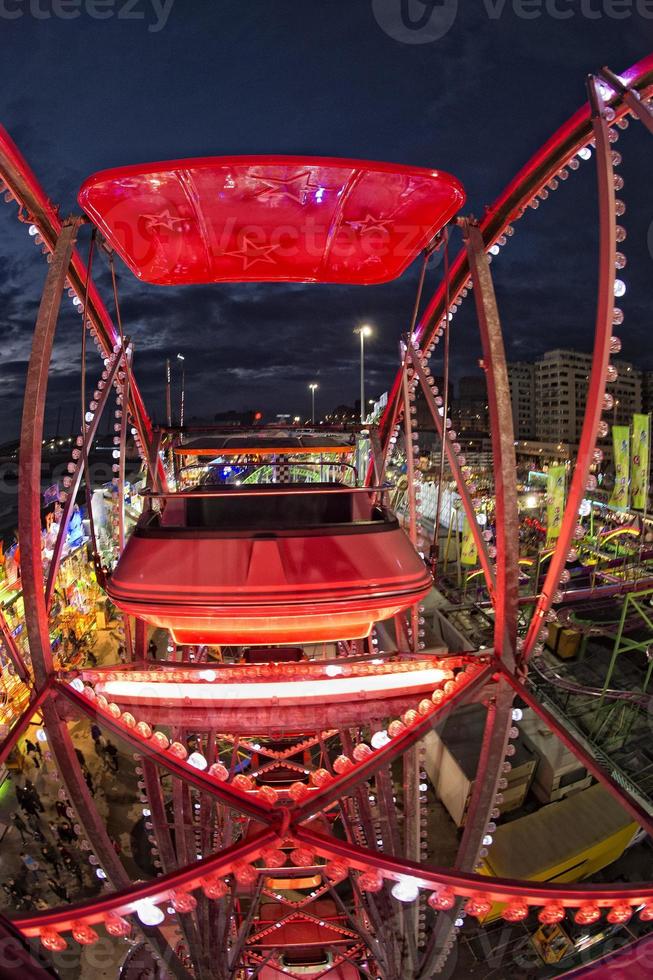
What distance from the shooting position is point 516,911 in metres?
1.92

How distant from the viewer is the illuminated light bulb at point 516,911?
189cm

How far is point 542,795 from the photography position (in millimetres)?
9617

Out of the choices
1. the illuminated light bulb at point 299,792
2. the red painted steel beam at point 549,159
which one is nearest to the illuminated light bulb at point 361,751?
the illuminated light bulb at point 299,792

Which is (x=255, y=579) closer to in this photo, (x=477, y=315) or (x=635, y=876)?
(x=477, y=315)

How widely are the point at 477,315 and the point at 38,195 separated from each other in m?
2.30

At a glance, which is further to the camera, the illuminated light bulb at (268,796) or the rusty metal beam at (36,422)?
the rusty metal beam at (36,422)

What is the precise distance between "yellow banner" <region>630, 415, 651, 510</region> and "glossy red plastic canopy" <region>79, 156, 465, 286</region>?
13.7m

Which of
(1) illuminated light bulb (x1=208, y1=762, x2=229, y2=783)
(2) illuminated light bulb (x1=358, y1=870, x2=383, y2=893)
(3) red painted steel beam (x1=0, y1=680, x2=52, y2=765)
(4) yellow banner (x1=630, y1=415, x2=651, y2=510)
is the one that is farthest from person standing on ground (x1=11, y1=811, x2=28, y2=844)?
(4) yellow banner (x1=630, y1=415, x2=651, y2=510)

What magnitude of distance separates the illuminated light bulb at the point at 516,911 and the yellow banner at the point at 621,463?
15.1 meters

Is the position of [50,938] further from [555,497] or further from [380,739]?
[555,497]

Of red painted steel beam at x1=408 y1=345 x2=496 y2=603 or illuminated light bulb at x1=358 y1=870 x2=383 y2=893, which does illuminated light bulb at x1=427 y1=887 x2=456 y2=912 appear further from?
red painted steel beam at x1=408 y1=345 x2=496 y2=603

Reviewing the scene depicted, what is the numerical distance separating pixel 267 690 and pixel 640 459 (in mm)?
15786

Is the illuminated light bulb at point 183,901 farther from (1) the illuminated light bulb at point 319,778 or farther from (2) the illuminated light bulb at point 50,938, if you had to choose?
(1) the illuminated light bulb at point 319,778

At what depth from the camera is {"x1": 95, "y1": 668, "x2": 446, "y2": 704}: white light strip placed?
2.55 meters
